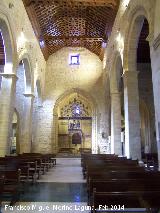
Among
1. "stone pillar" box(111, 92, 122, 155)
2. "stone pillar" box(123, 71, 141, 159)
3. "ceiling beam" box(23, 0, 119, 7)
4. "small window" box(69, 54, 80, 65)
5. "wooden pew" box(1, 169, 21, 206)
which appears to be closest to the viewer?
"wooden pew" box(1, 169, 21, 206)

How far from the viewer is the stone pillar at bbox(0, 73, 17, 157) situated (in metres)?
10.7

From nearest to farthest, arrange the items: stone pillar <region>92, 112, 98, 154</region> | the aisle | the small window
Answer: the aisle < stone pillar <region>92, 112, 98, 154</region> < the small window

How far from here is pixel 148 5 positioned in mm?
8086

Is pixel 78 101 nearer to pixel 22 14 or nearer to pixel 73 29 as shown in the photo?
pixel 73 29

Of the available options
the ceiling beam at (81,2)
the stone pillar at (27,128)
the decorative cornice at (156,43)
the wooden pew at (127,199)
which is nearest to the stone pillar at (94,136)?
the stone pillar at (27,128)

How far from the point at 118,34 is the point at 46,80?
9.58 m

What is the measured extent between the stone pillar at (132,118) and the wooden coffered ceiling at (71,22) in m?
5.55

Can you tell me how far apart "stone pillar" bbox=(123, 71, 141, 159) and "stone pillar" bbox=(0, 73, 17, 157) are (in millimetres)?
5772

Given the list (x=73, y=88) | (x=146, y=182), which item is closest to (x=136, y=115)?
(x=146, y=182)

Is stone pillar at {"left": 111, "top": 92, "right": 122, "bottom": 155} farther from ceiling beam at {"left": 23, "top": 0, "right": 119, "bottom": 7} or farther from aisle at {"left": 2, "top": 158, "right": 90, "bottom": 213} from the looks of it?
aisle at {"left": 2, "top": 158, "right": 90, "bottom": 213}

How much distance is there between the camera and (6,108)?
11023 millimetres

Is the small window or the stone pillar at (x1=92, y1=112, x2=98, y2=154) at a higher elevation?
the small window

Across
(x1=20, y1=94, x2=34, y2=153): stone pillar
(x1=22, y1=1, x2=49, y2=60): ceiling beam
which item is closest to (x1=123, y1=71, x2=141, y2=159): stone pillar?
(x1=20, y1=94, x2=34, y2=153): stone pillar

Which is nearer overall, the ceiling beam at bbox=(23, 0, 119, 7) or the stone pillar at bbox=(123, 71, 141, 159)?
the stone pillar at bbox=(123, 71, 141, 159)
